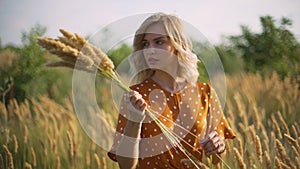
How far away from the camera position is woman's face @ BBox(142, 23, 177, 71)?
2170mm

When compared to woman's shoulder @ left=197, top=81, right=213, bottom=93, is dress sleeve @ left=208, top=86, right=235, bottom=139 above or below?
below

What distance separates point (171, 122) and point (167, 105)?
0.09 m

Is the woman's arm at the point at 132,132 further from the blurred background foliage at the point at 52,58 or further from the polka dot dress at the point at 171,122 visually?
the blurred background foliage at the point at 52,58

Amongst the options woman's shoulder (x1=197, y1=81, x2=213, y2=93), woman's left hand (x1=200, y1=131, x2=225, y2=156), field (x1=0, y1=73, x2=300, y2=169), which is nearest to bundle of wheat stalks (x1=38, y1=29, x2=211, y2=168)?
woman's left hand (x1=200, y1=131, x2=225, y2=156)

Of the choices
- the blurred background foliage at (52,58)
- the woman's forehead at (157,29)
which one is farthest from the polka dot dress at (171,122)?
the blurred background foliage at (52,58)

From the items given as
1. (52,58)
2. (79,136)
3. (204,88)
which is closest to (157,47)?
(204,88)

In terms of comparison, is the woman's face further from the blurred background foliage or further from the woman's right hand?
the blurred background foliage

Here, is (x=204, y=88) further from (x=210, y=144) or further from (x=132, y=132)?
(x=132, y=132)

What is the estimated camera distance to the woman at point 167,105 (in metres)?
2.11

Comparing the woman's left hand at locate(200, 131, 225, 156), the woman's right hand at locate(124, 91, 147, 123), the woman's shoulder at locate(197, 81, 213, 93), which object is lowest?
the woman's left hand at locate(200, 131, 225, 156)

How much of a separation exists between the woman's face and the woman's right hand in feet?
1.04

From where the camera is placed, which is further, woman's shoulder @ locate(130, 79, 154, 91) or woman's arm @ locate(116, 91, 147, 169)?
woman's shoulder @ locate(130, 79, 154, 91)

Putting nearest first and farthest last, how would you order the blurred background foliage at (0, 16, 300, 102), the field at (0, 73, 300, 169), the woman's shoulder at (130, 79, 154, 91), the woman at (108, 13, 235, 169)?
the woman at (108, 13, 235, 169) → the woman's shoulder at (130, 79, 154, 91) → the field at (0, 73, 300, 169) → the blurred background foliage at (0, 16, 300, 102)

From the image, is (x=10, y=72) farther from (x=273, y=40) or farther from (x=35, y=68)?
(x=273, y=40)
